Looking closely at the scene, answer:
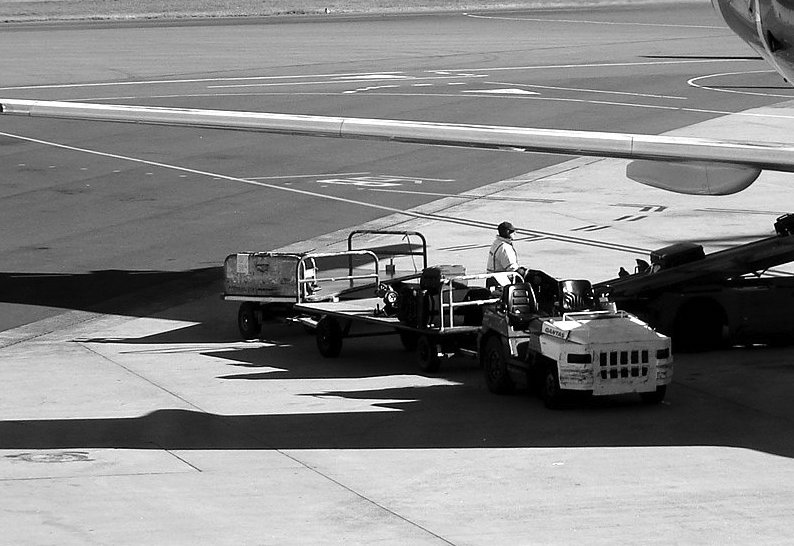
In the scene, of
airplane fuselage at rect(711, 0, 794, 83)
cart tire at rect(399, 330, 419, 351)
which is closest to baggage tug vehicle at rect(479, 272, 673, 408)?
cart tire at rect(399, 330, 419, 351)

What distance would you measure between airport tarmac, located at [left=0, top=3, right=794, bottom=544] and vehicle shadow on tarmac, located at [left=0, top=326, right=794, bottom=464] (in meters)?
0.05

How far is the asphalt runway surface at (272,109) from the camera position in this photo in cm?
3538

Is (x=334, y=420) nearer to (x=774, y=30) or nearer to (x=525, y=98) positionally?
(x=774, y=30)

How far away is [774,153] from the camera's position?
23594mm

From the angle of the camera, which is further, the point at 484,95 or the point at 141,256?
the point at 484,95

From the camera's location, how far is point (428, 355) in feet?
77.3

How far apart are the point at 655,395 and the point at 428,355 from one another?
4.15m

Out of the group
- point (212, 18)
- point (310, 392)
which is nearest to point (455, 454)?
point (310, 392)

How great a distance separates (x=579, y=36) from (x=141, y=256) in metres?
61.6

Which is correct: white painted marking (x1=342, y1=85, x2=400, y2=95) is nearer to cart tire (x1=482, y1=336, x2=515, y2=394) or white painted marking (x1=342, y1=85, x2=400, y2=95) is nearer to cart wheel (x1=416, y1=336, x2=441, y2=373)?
cart wheel (x1=416, y1=336, x2=441, y2=373)

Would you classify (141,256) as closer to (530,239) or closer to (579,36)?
(530,239)

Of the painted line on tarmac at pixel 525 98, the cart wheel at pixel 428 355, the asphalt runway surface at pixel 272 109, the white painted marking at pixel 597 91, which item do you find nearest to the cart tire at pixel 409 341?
the cart wheel at pixel 428 355

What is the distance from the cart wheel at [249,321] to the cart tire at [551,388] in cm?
698

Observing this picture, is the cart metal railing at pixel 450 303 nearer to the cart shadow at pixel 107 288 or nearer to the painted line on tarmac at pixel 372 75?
the cart shadow at pixel 107 288
